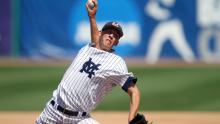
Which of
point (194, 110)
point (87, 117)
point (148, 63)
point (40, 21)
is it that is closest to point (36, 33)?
point (40, 21)

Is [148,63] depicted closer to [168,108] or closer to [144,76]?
[144,76]

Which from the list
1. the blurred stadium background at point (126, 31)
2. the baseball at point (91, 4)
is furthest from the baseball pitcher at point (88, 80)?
the blurred stadium background at point (126, 31)

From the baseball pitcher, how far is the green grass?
5720 mm

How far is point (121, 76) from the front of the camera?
619 cm

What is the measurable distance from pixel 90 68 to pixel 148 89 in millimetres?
7220

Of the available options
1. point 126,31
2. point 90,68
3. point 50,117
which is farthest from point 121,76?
point 126,31

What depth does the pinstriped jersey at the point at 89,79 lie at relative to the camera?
20.5 ft

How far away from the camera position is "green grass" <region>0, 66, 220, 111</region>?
12.4m

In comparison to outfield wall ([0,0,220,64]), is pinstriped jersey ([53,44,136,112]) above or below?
below

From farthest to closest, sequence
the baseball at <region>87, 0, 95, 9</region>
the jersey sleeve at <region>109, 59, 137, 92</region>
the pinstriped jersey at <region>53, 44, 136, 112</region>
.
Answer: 1. the baseball at <region>87, 0, 95, 9</region>
2. the pinstriped jersey at <region>53, 44, 136, 112</region>
3. the jersey sleeve at <region>109, 59, 137, 92</region>

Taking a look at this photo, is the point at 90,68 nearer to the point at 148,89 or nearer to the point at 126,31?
the point at 148,89

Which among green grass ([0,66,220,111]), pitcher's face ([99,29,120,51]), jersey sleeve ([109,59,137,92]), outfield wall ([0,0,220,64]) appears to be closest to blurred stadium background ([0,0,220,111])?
outfield wall ([0,0,220,64])

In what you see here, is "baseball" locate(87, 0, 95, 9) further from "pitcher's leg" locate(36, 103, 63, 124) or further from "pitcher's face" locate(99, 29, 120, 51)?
"pitcher's leg" locate(36, 103, 63, 124)

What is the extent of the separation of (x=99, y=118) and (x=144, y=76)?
3757 mm
